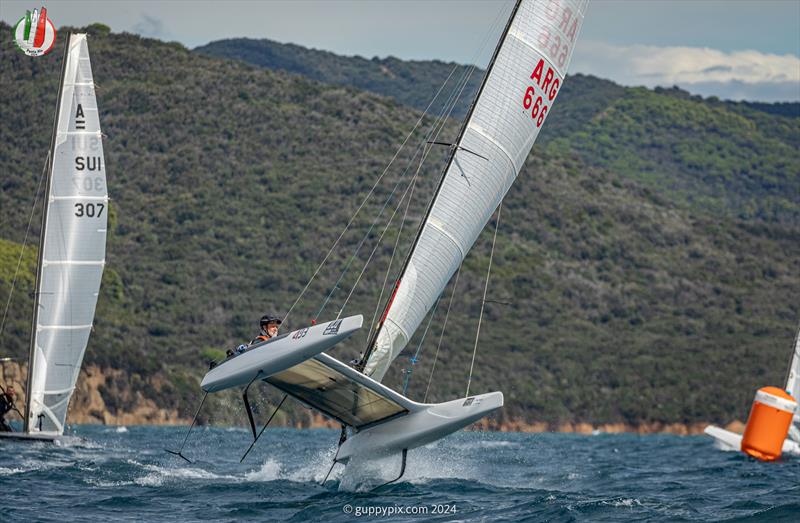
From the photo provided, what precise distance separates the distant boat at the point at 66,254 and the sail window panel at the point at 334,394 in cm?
1040

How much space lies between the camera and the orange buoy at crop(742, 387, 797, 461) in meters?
24.0

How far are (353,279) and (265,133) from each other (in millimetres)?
22645

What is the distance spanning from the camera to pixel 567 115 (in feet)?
584

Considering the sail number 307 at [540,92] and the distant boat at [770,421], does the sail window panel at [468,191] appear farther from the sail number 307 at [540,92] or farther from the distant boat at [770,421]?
the distant boat at [770,421]

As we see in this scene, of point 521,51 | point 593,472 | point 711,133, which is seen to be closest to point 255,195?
point 593,472

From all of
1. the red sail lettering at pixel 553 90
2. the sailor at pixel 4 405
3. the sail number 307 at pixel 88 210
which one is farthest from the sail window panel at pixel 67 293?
the red sail lettering at pixel 553 90

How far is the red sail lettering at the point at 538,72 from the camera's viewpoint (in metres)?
19.0

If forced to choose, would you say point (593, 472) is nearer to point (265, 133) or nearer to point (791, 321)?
point (791, 321)

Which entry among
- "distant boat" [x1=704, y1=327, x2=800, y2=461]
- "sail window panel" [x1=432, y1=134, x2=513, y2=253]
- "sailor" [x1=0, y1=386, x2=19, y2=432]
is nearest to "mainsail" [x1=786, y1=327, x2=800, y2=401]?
"distant boat" [x1=704, y1=327, x2=800, y2=461]

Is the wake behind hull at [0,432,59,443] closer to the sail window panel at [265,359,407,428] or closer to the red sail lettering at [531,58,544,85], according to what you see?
the sail window panel at [265,359,407,428]

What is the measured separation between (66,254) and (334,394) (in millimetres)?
11744

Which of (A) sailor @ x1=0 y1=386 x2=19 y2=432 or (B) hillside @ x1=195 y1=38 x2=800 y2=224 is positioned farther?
(B) hillside @ x1=195 y1=38 x2=800 y2=224

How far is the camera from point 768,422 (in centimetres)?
2427

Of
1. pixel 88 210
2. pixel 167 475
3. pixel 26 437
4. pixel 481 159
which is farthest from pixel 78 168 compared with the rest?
pixel 481 159
